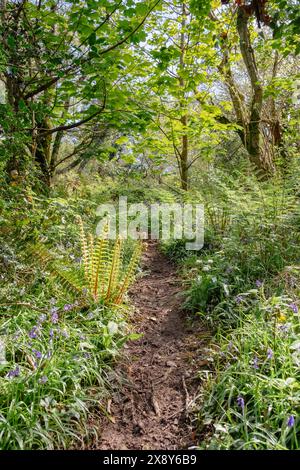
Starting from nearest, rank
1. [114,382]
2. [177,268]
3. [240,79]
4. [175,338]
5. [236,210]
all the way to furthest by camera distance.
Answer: [114,382] < [175,338] < [236,210] < [177,268] < [240,79]

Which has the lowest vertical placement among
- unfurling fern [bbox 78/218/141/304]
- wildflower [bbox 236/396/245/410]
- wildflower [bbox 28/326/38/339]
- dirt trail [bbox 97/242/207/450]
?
dirt trail [bbox 97/242/207/450]

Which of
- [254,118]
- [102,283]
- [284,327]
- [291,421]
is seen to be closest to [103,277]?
[102,283]

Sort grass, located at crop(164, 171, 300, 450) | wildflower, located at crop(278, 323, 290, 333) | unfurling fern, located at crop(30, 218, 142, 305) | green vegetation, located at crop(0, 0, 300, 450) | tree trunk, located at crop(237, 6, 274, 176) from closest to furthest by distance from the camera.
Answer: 1. grass, located at crop(164, 171, 300, 450)
2. green vegetation, located at crop(0, 0, 300, 450)
3. wildflower, located at crop(278, 323, 290, 333)
4. unfurling fern, located at crop(30, 218, 142, 305)
5. tree trunk, located at crop(237, 6, 274, 176)

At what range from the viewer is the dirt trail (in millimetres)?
1850

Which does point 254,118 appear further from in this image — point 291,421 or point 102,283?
point 291,421

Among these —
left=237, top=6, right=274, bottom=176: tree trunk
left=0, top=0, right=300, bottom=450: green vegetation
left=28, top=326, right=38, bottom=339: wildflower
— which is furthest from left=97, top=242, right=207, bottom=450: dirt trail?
left=237, top=6, right=274, bottom=176: tree trunk

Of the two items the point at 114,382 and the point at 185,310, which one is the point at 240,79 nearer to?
the point at 185,310

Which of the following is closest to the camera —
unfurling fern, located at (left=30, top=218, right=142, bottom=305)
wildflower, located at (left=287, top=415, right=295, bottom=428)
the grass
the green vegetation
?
wildflower, located at (left=287, top=415, right=295, bottom=428)

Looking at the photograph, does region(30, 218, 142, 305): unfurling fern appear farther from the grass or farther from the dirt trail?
the grass

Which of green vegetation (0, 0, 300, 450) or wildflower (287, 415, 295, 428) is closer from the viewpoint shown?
wildflower (287, 415, 295, 428)

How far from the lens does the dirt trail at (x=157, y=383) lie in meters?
1.85

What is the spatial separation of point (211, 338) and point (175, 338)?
0.36 metres

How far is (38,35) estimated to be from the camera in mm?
3242
